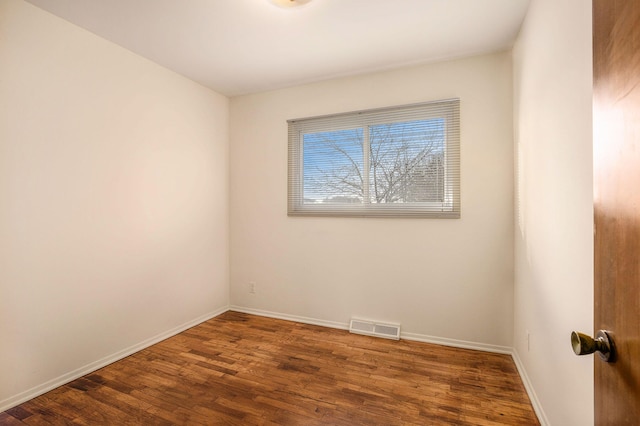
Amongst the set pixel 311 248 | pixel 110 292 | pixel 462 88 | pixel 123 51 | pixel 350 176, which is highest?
pixel 123 51

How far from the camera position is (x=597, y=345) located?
667 millimetres

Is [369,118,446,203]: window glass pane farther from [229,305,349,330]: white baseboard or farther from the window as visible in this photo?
[229,305,349,330]: white baseboard

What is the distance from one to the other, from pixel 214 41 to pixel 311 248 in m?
2.14

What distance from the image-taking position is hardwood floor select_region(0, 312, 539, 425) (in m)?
1.83

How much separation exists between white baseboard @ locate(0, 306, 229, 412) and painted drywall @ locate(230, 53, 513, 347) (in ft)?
2.74

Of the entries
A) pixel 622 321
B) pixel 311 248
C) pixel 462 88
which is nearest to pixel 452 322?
pixel 311 248

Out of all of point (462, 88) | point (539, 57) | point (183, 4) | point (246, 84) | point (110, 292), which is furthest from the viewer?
point (246, 84)

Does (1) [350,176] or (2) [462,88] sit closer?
Answer: (2) [462,88]

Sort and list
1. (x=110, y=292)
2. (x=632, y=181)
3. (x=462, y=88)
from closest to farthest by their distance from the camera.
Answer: (x=632, y=181) → (x=110, y=292) → (x=462, y=88)

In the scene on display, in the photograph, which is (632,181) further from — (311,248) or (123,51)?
(123,51)

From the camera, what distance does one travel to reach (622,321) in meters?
0.60

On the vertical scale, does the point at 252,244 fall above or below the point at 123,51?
below

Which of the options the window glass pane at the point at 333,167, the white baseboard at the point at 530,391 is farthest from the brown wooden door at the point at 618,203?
the window glass pane at the point at 333,167

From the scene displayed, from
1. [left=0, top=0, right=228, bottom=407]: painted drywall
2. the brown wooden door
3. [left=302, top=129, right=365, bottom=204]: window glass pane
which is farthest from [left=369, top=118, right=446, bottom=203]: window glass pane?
the brown wooden door
